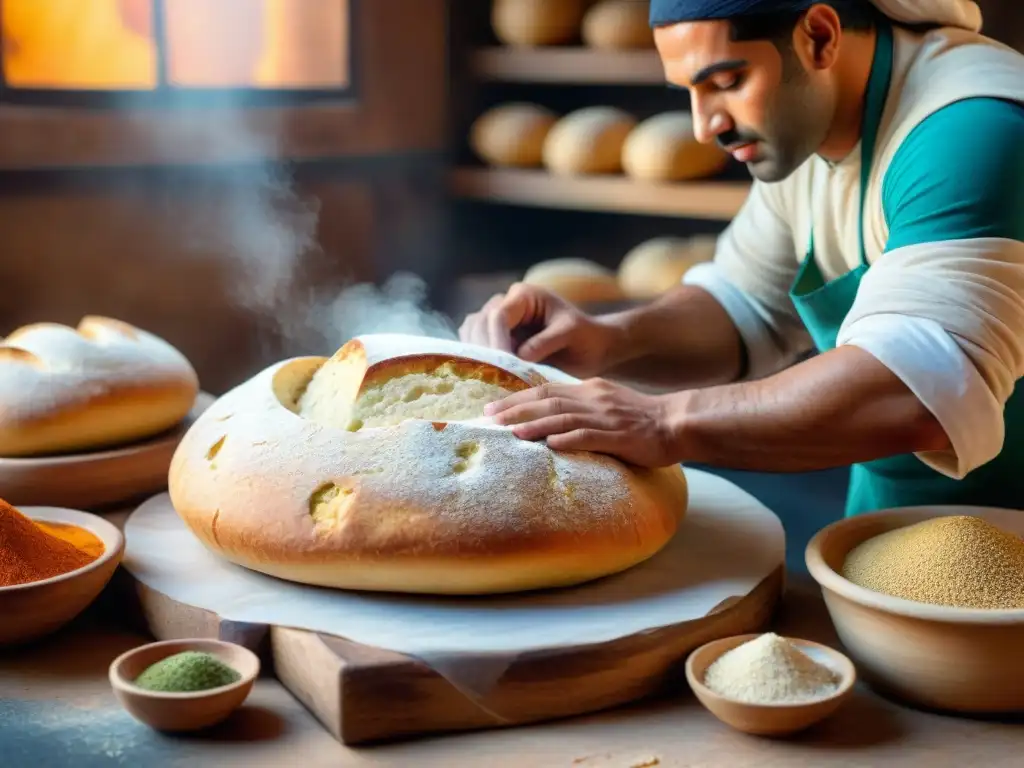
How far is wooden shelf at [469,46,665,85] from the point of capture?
323 centimetres

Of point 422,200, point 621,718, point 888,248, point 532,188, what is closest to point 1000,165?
point 888,248

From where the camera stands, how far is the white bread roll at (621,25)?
127 inches

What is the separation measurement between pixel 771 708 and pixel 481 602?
0.32 metres

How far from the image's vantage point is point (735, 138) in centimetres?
152

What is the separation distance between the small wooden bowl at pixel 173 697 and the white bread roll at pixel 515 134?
2.65m

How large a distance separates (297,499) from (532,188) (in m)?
2.41

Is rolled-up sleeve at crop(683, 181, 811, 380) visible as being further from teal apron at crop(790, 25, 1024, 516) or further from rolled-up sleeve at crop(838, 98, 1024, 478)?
rolled-up sleeve at crop(838, 98, 1024, 478)

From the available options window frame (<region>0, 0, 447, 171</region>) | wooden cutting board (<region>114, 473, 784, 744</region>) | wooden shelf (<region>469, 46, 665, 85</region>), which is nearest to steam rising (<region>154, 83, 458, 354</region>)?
window frame (<region>0, 0, 447, 171</region>)

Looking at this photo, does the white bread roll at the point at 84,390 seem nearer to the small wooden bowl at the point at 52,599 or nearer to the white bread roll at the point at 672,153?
the small wooden bowl at the point at 52,599

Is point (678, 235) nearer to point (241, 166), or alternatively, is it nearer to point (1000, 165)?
point (241, 166)

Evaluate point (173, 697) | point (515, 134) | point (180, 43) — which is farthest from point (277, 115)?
point (173, 697)

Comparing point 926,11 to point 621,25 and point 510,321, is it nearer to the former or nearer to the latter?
point 510,321

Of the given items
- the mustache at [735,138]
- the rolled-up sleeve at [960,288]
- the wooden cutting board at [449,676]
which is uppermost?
the mustache at [735,138]

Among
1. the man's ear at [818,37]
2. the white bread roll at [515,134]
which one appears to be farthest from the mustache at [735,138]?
the white bread roll at [515,134]
